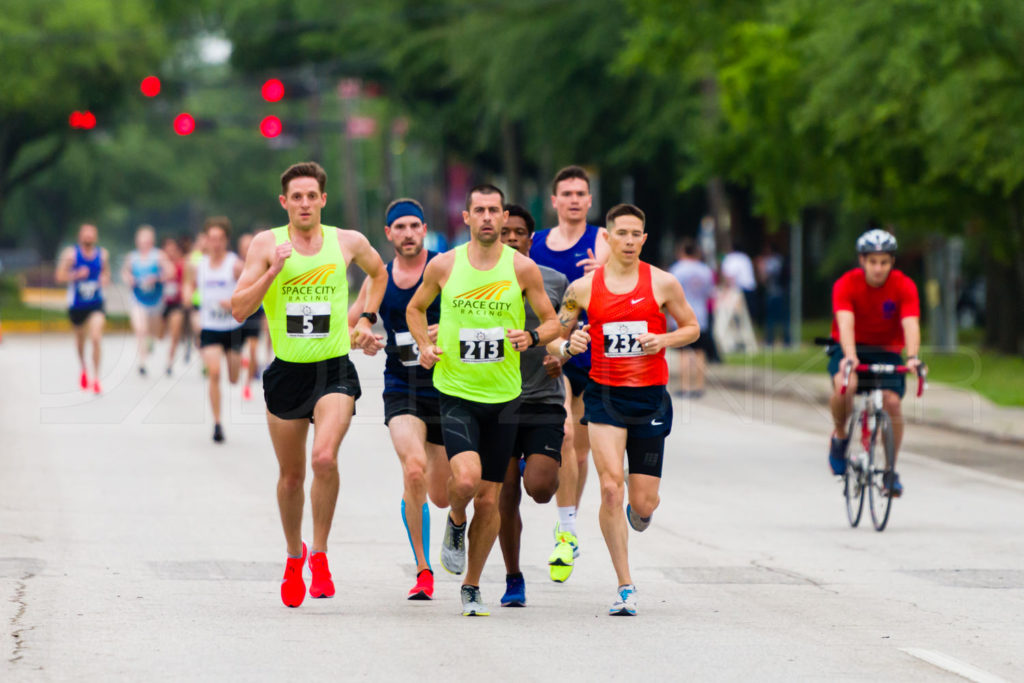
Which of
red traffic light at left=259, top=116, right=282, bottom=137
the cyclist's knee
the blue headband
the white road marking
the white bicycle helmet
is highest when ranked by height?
red traffic light at left=259, top=116, right=282, bottom=137

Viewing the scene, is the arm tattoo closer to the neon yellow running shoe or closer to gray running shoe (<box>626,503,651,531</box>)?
gray running shoe (<box>626,503,651,531</box>)

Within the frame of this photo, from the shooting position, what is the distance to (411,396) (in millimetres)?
9789

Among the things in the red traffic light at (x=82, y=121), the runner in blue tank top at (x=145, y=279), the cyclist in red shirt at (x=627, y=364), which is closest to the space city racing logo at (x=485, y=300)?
the cyclist in red shirt at (x=627, y=364)

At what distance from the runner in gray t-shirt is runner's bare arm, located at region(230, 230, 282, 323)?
4.41ft

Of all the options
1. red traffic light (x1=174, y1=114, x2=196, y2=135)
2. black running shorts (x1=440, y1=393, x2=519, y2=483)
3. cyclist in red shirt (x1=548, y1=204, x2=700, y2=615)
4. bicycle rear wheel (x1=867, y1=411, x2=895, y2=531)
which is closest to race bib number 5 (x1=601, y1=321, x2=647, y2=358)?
cyclist in red shirt (x1=548, y1=204, x2=700, y2=615)

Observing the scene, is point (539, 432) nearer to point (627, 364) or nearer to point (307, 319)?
point (627, 364)

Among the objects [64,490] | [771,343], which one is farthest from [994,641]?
[771,343]

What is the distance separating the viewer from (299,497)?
31.1ft

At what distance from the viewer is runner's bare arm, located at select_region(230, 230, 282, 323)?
30.0 ft

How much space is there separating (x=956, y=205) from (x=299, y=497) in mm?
19069

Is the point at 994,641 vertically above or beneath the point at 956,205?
beneath

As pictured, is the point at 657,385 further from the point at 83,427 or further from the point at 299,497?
the point at 83,427

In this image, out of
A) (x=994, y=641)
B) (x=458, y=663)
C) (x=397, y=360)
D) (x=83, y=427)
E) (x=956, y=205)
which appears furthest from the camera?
(x=956, y=205)

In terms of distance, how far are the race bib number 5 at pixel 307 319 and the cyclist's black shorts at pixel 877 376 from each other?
16.0ft
